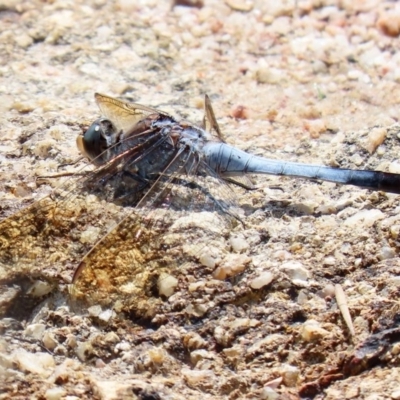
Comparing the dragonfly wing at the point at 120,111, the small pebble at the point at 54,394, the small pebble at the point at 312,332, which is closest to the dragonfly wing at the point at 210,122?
the dragonfly wing at the point at 120,111

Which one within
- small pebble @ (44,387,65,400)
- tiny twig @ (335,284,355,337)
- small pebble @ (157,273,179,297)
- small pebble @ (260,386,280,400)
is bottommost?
small pebble @ (44,387,65,400)

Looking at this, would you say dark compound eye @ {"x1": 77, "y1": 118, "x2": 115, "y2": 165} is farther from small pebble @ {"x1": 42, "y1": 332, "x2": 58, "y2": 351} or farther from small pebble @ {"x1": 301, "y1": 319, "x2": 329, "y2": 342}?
small pebble @ {"x1": 301, "y1": 319, "x2": 329, "y2": 342}

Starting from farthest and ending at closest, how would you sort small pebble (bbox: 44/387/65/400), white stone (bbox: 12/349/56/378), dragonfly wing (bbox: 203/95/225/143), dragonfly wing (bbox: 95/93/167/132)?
dragonfly wing (bbox: 203/95/225/143) < dragonfly wing (bbox: 95/93/167/132) < white stone (bbox: 12/349/56/378) < small pebble (bbox: 44/387/65/400)

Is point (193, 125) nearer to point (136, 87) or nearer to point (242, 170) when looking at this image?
point (242, 170)

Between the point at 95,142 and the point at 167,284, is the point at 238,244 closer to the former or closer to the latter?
the point at 167,284

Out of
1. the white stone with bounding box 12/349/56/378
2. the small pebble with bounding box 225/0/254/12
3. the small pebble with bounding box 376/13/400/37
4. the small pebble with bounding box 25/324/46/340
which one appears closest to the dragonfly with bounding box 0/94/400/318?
the small pebble with bounding box 25/324/46/340

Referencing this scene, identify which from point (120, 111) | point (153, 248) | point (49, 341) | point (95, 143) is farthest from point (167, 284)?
point (120, 111)
